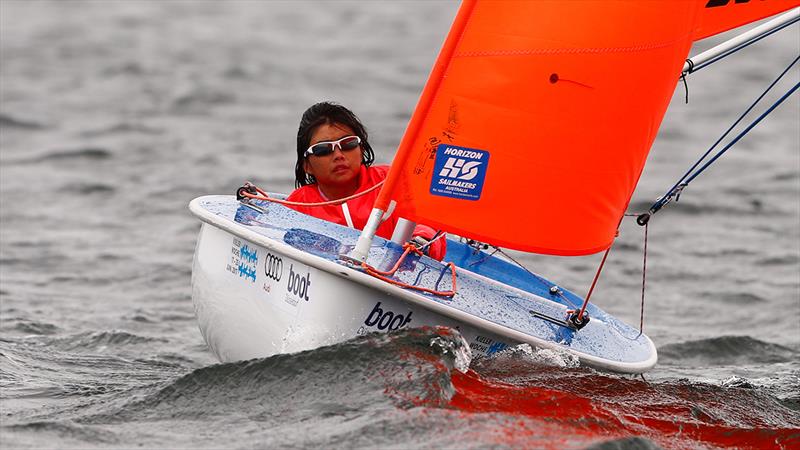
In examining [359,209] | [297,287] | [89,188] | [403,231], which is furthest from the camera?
[89,188]

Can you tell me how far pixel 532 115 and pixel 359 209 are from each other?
3.45ft

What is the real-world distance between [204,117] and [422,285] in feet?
34.6

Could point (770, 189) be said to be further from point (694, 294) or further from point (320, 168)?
point (320, 168)

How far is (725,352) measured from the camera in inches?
285

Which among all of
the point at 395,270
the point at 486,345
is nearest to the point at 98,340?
the point at 395,270

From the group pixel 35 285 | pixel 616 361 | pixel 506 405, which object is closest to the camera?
pixel 506 405

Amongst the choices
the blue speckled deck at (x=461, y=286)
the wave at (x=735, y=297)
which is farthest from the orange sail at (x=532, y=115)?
the wave at (x=735, y=297)

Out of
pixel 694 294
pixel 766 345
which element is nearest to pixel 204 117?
pixel 694 294

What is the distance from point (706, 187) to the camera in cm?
1230

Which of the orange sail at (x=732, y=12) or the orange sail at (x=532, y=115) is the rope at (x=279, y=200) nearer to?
the orange sail at (x=532, y=115)

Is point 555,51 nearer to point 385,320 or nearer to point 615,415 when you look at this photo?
point 385,320

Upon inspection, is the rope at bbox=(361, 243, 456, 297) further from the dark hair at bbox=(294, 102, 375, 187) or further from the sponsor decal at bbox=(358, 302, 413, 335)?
the dark hair at bbox=(294, 102, 375, 187)

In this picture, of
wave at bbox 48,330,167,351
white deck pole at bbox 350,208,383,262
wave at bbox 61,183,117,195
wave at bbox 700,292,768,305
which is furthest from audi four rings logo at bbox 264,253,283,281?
wave at bbox 61,183,117,195

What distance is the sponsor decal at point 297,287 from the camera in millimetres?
4625
